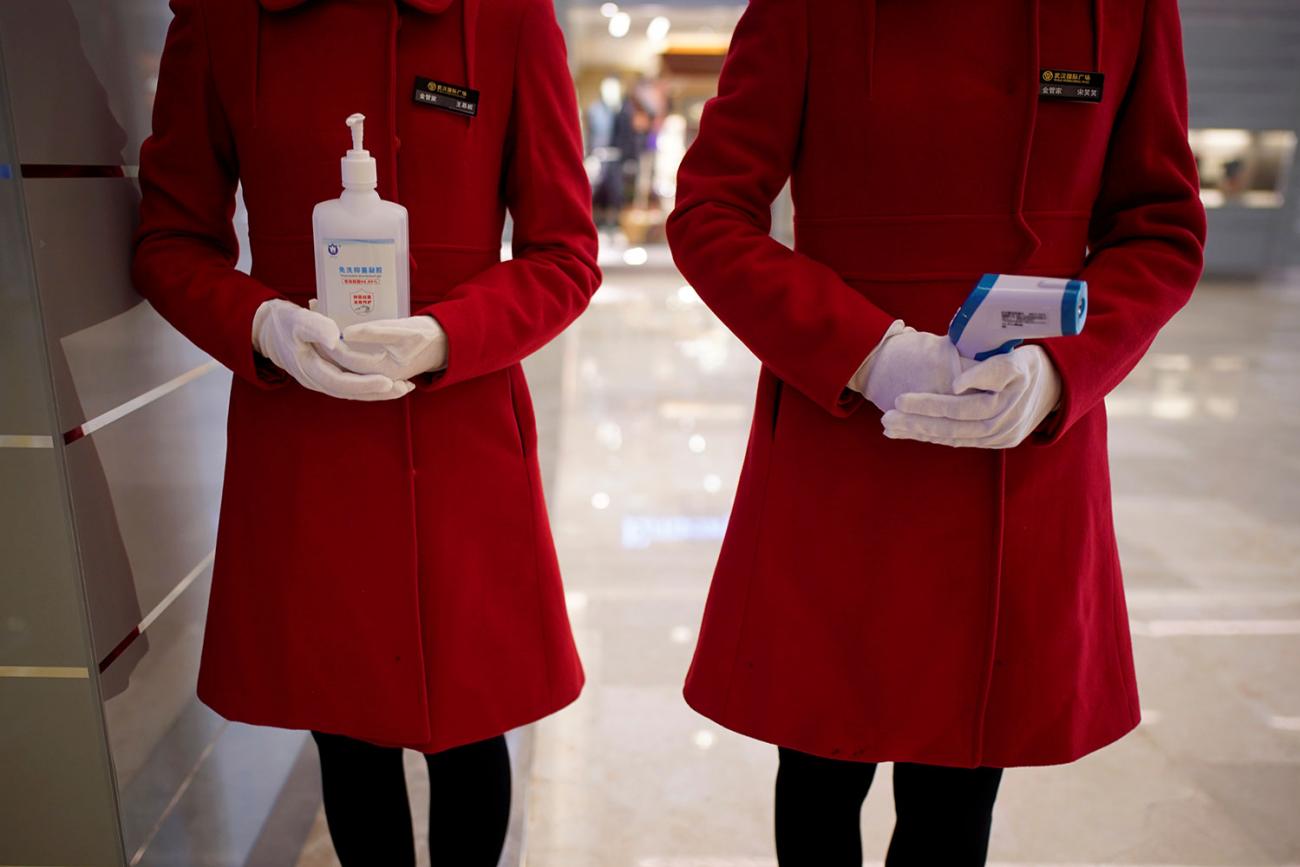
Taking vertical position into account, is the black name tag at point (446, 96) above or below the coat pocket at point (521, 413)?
above

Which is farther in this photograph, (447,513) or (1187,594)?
(1187,594)

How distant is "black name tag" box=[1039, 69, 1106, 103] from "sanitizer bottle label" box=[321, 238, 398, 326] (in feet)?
2.21

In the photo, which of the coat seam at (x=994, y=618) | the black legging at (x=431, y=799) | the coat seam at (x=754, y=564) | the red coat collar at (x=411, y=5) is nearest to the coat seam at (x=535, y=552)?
the black legging at (x=431, y=799)

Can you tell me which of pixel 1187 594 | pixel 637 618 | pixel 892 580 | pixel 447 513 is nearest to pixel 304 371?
pixel 447 513

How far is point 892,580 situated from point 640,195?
11.2m

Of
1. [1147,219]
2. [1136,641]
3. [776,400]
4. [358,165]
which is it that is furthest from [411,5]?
[1136,641]

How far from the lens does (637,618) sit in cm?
283

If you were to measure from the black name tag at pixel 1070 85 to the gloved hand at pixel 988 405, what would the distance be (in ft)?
0.87

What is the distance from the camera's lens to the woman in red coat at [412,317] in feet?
3.65

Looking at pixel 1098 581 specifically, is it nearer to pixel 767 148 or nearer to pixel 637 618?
pixel 767 148

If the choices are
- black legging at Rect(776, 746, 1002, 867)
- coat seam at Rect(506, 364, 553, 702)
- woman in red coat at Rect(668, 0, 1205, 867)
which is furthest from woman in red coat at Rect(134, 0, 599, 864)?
black legging at Rect(776, 746, 1002, 867)

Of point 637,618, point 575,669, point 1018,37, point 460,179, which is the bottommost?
point 637,618

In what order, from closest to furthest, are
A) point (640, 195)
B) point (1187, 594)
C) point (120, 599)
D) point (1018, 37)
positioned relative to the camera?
point (1018, 37) < point (120, 599) < point (1187, 594) < point (640, 195)

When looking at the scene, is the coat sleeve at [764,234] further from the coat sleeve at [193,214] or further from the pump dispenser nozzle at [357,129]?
the coat sleeve at [193,214]
